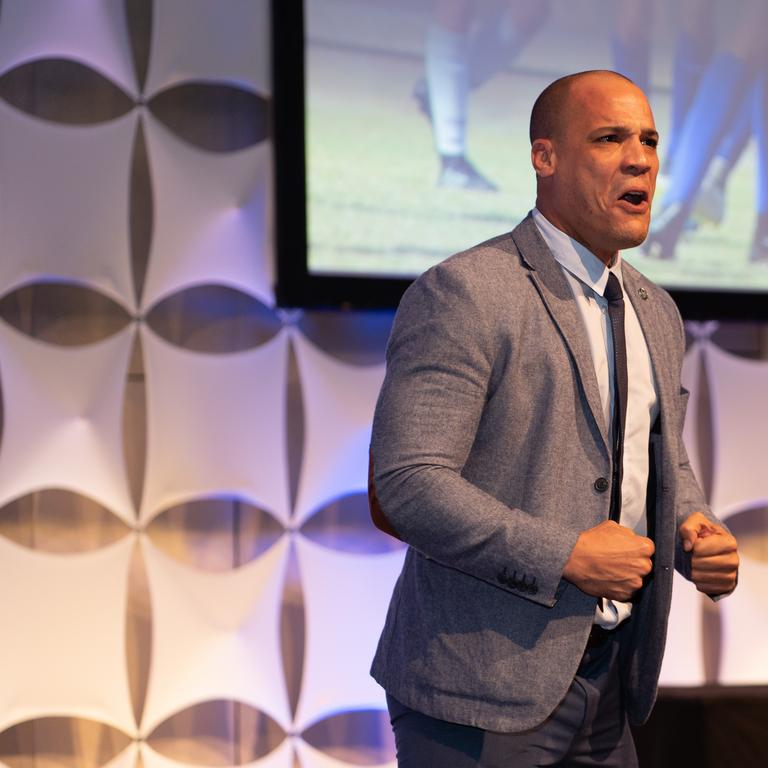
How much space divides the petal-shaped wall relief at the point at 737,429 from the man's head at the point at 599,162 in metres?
1.42

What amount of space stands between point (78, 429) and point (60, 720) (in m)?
0.70

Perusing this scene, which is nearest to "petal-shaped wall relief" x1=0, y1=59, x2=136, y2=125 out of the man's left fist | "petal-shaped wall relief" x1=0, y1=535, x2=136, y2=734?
"petal-shaped wall relief" x1=0, y1=535, x2=136, y2=734

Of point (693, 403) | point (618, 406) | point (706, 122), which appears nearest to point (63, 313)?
point (618, 406)

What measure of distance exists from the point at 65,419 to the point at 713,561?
157 cm

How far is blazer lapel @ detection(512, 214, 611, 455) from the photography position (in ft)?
4.68

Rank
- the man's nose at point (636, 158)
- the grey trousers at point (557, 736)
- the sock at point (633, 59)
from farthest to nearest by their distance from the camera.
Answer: the sock at point (633, 59) < the man's nose at point (636, 158) < the grey trousers at point (557, 736)

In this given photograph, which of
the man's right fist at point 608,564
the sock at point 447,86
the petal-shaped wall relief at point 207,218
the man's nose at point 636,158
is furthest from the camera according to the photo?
the sock at point 447,86

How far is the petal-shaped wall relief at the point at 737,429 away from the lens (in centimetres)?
286

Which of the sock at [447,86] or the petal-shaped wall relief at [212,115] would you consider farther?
the sock at [447,86]

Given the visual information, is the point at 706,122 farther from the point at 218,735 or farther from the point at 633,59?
the point at 218,735

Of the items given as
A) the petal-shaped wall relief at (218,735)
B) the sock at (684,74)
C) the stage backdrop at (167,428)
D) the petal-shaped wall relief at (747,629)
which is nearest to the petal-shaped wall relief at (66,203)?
the stage backdrop at (167,428)

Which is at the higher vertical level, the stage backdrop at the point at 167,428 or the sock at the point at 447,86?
the sock at the point at 447,86

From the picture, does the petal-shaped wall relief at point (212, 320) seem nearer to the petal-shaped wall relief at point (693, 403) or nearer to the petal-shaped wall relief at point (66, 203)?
the petal-shaped wall relief at point (66, 203)

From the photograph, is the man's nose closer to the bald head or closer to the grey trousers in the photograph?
the bald head
